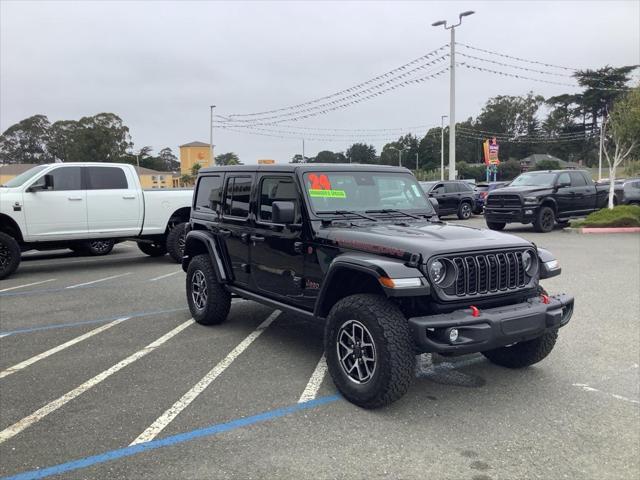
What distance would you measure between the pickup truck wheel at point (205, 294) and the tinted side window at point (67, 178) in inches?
202

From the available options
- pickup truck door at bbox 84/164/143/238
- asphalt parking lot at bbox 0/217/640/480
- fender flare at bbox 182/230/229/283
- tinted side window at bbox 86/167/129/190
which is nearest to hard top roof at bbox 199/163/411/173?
fender flare at bbox 182/230/229/283

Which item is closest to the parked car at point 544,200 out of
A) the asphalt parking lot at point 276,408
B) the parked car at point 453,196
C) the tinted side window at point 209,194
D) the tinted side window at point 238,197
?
the parked car at point 453,196

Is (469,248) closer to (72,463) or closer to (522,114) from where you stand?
(72,463)

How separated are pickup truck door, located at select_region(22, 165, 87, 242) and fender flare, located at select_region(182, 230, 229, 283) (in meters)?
4.53

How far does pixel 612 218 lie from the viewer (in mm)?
16812

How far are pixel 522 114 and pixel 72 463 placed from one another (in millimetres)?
117122

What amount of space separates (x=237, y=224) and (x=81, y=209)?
5913 millimetres

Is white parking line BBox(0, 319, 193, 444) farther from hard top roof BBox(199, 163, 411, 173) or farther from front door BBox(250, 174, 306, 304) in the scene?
hard top roof BBox(199, 163, 411, 173)

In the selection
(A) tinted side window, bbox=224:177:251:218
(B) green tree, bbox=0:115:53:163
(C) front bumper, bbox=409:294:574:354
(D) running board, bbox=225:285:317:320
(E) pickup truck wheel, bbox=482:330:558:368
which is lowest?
(E) pickup truck wheel, bbox=482:330:558:368

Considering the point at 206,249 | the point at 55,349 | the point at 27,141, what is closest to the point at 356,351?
the point at 206,249

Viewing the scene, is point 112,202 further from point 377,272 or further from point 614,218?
point 614,218

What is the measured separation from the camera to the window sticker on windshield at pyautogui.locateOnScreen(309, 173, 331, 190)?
16.2 feet

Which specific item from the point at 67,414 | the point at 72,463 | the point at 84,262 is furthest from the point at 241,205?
the point at 84,262

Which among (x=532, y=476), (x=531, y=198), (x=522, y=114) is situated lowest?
(x=532, y=476)
